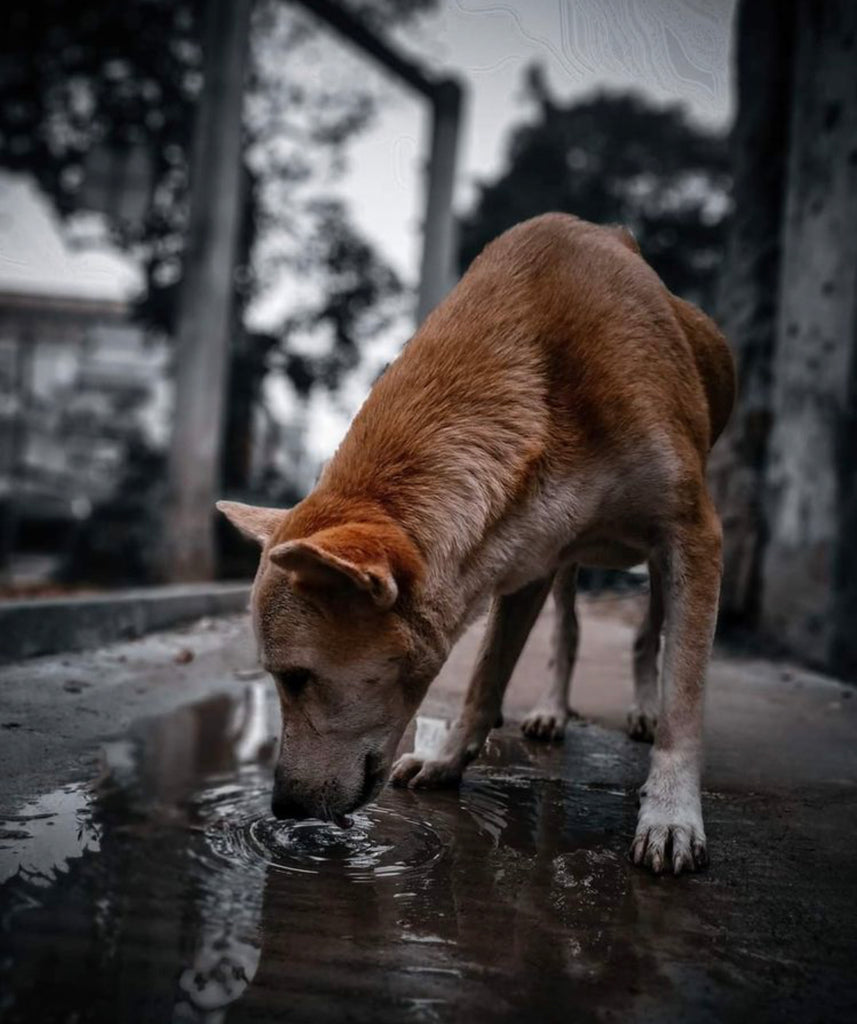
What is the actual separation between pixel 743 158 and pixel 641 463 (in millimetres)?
5052

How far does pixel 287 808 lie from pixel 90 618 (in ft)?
9.69

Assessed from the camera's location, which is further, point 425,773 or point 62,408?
point 62,408

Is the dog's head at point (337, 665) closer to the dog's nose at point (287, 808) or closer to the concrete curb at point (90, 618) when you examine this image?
the dog's nose at point (287, 808)

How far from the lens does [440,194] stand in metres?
11.6

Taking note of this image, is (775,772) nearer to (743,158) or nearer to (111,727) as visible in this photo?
(111,727)

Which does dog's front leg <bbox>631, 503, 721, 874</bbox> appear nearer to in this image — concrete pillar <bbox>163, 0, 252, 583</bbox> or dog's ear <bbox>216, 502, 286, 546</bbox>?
dog's ear <bbox>216, 502, 286, 546</bbox>

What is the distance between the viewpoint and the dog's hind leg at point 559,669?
3615 mm

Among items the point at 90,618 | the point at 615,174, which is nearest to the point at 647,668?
the point at 90,618

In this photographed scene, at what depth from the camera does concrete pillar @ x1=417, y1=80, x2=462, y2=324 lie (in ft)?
37.1

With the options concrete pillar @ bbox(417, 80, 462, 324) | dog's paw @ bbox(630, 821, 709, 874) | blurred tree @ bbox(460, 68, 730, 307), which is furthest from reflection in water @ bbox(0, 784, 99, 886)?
blurred tree @ bbox(460, 68, 730, 307)

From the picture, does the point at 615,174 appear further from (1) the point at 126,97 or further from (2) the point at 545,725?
(2) the point at 545,725

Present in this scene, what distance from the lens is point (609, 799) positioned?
2.86m

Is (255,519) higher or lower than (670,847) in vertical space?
higher

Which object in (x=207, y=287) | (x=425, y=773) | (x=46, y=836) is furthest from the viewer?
(x=207, y=287)
